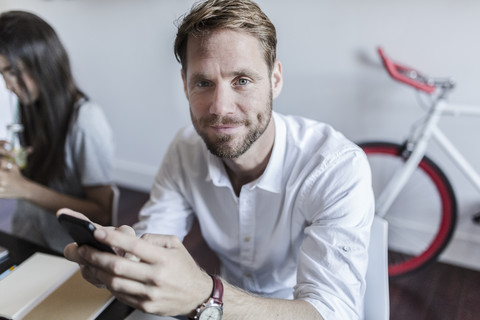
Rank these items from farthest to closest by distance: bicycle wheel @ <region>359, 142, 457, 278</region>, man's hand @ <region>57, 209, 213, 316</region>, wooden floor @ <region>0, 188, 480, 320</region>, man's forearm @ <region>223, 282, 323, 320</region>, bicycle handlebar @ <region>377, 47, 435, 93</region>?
1. bicycle wheel @ <region>359, 142, 457, 278</region>
2. wooden floor @ <region>0, 188, 480, 320</region>
3. bicycle handlebar @ <region>377, 47, 435, 93</region>
4. man's forearm @ <region>223, 282, 323, 320</region>
5. man's hand @ <region>57, 209, 213, 316</region>

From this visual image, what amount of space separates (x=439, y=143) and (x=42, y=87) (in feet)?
5.16

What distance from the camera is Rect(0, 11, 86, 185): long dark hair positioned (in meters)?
1.15

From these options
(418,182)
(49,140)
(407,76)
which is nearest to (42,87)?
(49,140)

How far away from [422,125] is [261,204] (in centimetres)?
108

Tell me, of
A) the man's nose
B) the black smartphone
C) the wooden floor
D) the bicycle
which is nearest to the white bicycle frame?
the bicycle

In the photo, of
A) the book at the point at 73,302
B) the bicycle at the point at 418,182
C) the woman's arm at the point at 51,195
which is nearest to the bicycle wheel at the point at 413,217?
the bicycle at the point at 418,182

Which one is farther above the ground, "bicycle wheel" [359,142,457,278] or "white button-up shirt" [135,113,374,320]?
"white button-up shirt" [135,113,374,320]

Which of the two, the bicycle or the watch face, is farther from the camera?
the bicycle

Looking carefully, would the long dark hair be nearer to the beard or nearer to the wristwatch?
the beard

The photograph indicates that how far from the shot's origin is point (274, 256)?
3.34 ft

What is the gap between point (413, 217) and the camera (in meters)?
1.96

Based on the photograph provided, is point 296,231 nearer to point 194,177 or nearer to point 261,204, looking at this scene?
point 261,204

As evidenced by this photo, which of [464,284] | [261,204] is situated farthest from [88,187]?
[464,284]

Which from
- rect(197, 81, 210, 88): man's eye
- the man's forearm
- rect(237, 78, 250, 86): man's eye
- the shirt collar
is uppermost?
rect(237, 78, 250, 86): man's eye
